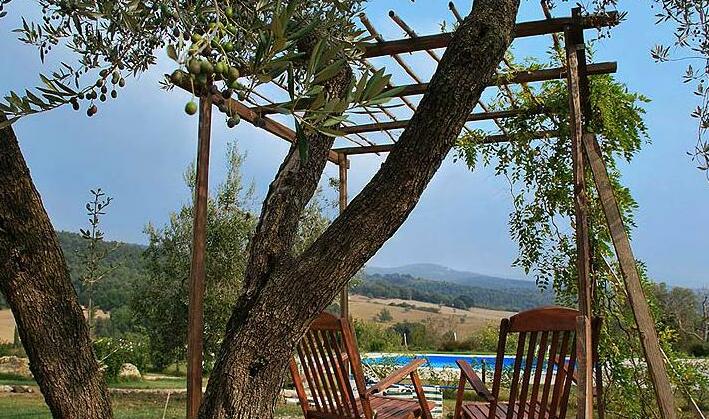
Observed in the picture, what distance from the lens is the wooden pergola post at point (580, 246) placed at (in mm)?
2775

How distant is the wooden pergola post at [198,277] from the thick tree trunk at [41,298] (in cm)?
157

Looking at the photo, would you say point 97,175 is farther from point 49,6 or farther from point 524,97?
point 49,6

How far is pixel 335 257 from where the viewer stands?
1861 mm

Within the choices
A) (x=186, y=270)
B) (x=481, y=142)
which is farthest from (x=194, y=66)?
(x=186, y=270)

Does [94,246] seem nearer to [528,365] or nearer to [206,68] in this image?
[206,68]

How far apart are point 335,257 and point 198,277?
1.97 metres

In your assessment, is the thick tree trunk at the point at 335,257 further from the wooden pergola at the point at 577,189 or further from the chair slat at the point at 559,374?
the chair slat at the point at 559,374

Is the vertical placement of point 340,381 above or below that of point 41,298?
below


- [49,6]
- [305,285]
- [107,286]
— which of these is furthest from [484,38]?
[107,286]

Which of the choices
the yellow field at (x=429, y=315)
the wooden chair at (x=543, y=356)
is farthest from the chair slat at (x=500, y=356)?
the yellow field at (x=429, y=315)

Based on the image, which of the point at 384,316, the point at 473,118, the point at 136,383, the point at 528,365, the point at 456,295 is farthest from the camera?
the point at 456,295

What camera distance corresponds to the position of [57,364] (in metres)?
1.74

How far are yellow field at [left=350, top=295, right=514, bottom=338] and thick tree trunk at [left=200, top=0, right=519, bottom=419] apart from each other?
11449 millimetres

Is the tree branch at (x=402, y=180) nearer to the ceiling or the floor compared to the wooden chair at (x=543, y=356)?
nearer to the ceiling
